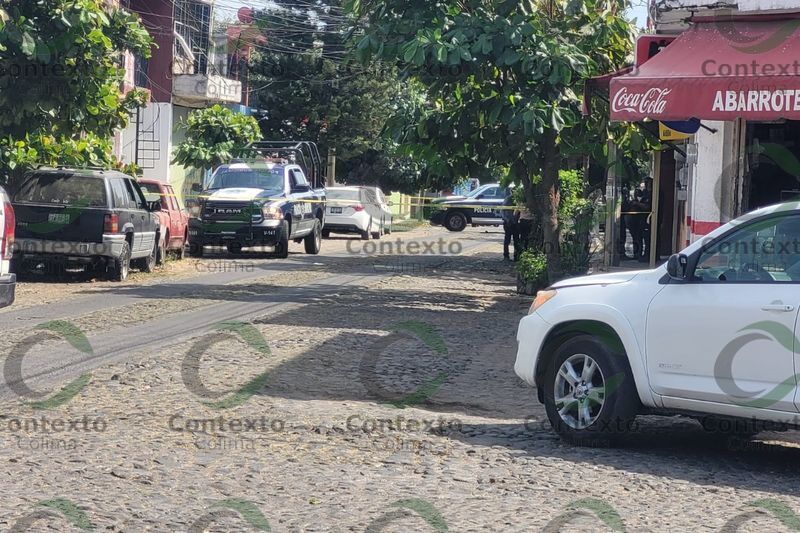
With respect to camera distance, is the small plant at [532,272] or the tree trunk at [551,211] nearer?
the tree trunk at [551,211]

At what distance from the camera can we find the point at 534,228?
72.6ft

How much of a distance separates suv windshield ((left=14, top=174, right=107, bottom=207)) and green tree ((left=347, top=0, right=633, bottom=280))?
4.94m

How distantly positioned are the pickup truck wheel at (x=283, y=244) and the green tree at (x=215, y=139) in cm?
911

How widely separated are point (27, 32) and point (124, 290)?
4.28 m

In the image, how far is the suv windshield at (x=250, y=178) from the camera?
2795cm

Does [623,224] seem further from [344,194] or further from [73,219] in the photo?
[73,219]

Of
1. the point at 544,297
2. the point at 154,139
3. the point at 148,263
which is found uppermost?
the point at 154,139

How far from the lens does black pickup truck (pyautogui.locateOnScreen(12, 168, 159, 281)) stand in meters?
19.2

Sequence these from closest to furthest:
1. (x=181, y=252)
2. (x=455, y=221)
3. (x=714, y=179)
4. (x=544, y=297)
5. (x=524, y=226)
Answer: (x=544, y=297)
(x=714, y=179)
(x=524, y=226)
(x=181, y=252)
(x=455, y=221)

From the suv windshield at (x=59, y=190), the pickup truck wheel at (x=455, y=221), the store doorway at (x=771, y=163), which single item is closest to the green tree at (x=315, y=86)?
the pickup truck wheel at (x=455, y=221)

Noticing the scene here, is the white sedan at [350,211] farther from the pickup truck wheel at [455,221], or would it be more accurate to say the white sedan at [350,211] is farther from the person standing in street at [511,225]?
the pickup truck wheel at [455,221]

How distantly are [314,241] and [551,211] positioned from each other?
11.2 meters

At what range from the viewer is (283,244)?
27453 millimetres

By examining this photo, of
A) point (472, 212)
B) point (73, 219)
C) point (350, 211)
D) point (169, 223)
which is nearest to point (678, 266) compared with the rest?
point (73, 219)
